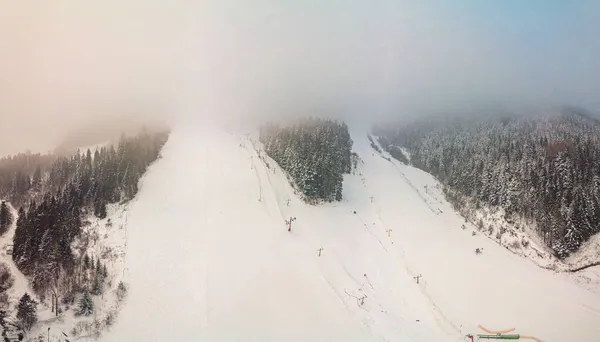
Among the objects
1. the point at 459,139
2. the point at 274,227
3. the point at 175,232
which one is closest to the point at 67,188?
the point at 175,232

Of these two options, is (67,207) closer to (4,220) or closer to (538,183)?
(4,220)

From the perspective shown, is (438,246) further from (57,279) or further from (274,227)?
(57,279)

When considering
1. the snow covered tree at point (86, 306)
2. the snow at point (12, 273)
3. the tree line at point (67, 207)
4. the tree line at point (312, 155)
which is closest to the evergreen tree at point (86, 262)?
the tree line at point (67, 207)

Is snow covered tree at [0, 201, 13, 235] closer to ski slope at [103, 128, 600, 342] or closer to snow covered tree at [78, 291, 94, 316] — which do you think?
ski slope at [103, 128, 600, 342]

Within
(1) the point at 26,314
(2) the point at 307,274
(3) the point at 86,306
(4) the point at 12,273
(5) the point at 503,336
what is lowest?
(5) the point at 503,336

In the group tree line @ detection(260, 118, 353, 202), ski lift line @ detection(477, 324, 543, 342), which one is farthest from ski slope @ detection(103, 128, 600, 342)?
tree line @ detection(260, 118, 353, 202)

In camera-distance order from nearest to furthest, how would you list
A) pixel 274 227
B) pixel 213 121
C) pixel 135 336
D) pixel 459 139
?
1. pixel 135 336
2. pixel 274 227
3. pixel 213 121
4. pixel 459 139

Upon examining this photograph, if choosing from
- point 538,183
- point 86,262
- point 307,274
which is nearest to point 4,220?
point 86,262
